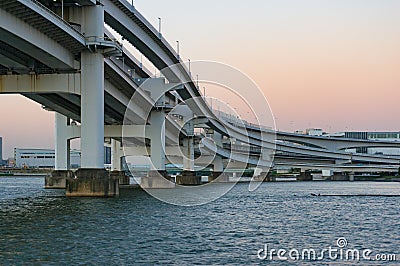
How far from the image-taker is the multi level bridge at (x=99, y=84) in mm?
44750

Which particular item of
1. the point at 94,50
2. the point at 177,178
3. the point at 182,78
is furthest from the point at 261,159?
the point at 94,50

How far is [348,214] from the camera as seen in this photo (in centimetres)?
4462

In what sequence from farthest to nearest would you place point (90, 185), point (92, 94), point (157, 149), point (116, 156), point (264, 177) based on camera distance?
point (264, 177)
point (116, 156)
point (157, 149)
point (90, 185)
point (92, 94)

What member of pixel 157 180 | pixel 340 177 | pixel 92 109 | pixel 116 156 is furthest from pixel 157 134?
pixel 340 177

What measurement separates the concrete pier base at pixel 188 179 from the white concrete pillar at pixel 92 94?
58.7 meters

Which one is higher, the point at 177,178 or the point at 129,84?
the point at 129,84

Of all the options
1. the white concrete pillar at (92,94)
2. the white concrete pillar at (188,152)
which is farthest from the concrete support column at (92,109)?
the white concrete pillar at (188,152)

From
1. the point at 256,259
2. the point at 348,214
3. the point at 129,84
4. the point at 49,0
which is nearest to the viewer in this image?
the point at 256,259

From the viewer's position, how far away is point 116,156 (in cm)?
11388

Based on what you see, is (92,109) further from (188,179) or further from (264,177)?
(264,177)

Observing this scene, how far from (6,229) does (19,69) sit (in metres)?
21.1

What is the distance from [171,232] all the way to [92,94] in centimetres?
2025

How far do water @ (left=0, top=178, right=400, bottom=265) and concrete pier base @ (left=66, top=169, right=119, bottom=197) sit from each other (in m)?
1.39

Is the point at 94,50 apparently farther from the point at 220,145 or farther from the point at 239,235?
the point at 220,145
